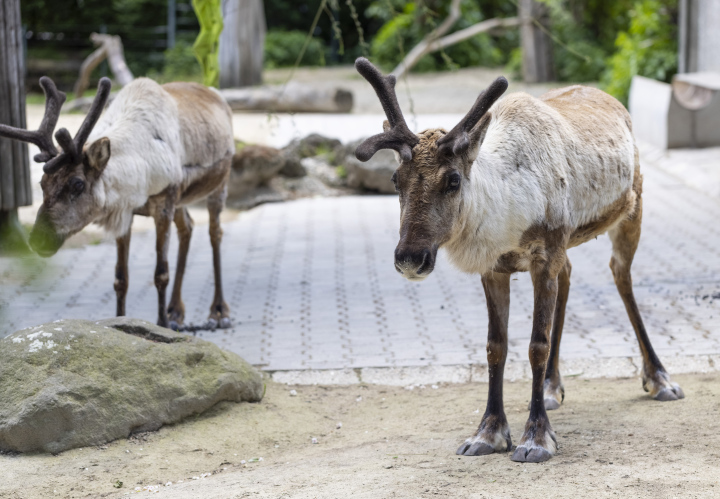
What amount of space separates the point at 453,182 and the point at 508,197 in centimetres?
45

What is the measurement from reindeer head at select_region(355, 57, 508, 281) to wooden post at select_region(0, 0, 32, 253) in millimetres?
6082

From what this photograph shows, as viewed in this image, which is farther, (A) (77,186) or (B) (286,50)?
(B) (286,50)

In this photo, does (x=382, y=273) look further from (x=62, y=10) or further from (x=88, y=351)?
(x=62, y=10)

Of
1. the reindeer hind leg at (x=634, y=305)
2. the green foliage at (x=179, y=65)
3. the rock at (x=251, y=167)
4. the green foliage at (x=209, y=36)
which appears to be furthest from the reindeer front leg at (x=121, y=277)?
the green foliage at (x=179, y=65)

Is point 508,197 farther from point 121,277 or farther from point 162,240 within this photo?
point 121,277

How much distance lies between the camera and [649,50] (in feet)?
61.6

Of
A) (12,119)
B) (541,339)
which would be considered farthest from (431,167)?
(12,119)

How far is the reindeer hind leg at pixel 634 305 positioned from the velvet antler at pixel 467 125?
1.88 metres

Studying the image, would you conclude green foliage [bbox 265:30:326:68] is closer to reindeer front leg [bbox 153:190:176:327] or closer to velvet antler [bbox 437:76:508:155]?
reindeer front leg [bbox 153:190:176:327]

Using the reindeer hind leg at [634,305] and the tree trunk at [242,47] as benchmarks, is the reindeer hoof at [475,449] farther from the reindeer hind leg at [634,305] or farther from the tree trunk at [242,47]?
the tree trunk at [242,47]

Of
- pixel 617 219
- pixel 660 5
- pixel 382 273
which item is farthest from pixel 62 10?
pixel 617 219

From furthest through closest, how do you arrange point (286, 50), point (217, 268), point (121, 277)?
point (286, 50) < point (217, 268) < point (121, 277)

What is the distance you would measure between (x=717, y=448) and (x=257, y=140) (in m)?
11.9

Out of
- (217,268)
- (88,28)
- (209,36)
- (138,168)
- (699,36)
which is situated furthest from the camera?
(88,28)
